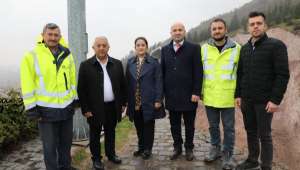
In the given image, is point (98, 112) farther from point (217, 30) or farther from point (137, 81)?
point (217, 30)

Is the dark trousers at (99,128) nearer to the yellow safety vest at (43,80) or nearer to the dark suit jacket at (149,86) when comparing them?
the dark suit jacket at (149,86)

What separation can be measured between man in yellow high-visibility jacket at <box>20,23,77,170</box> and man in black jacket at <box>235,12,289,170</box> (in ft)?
8.02

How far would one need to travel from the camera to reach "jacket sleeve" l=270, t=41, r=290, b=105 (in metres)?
3.96

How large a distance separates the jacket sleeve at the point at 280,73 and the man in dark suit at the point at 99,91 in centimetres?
221

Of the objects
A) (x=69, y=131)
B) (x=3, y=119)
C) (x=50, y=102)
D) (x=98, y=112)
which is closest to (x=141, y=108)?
(x=98, y=112)

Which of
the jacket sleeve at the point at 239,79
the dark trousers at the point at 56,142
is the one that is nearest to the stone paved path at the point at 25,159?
the dark trousers at the point at 56,142

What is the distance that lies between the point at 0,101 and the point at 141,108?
2.79 m

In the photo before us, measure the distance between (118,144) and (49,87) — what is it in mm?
2570

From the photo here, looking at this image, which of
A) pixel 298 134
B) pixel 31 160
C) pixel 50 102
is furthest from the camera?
pixel 298 134

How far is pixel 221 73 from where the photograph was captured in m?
4.57

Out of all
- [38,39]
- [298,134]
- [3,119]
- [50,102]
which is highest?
[38,39]

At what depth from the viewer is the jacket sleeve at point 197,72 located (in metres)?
4.71

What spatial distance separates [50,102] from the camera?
12.8ft

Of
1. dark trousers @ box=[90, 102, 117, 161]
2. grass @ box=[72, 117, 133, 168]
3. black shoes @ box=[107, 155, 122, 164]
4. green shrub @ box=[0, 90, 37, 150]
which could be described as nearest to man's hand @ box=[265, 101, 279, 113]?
dark trousers @ box=[90, 102, 117, 161]
